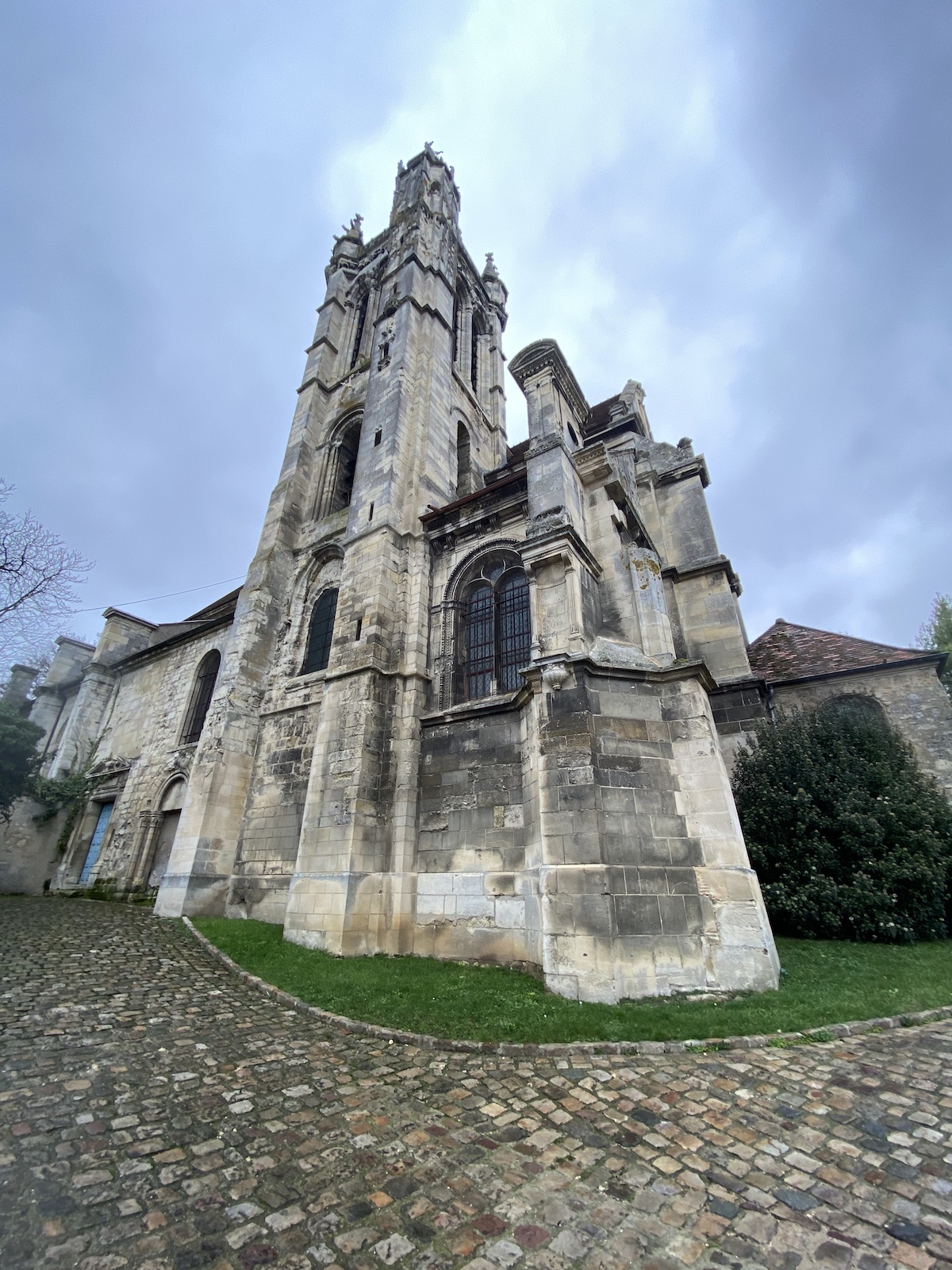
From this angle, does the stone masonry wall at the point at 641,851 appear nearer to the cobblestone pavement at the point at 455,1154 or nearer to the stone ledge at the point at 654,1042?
the stone ledge at the point at 654,1042

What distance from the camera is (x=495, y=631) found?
412 inches

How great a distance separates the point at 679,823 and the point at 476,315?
73.6 ft

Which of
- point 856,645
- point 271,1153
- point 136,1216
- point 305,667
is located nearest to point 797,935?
point 856,645

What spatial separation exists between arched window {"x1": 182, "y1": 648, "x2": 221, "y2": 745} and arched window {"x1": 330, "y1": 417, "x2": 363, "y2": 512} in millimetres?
6112

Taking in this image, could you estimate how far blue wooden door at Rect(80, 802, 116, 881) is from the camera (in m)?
15.6

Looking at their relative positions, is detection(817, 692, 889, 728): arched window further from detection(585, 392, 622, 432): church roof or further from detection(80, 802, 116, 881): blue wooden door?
detection(80, 802, 116, 881): blue wooden door

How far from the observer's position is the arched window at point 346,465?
1627cm

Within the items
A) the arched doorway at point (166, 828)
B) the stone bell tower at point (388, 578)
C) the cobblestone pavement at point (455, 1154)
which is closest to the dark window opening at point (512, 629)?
the stone bell tower at point (388, 578)

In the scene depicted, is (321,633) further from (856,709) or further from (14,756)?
(856,709)

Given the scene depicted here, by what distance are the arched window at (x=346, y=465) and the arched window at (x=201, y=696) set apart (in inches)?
241

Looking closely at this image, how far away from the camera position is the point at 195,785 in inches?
450

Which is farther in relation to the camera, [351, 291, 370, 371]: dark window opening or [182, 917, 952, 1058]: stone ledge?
[351, 291, 370, 371]: dark window opening

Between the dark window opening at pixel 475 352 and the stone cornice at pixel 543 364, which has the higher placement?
the dark window opening at pixel 475 352

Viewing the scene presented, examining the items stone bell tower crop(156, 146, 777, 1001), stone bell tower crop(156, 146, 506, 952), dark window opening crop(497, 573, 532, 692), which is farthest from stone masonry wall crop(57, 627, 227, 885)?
dark window opening crop(497, 573, 532, 692)
